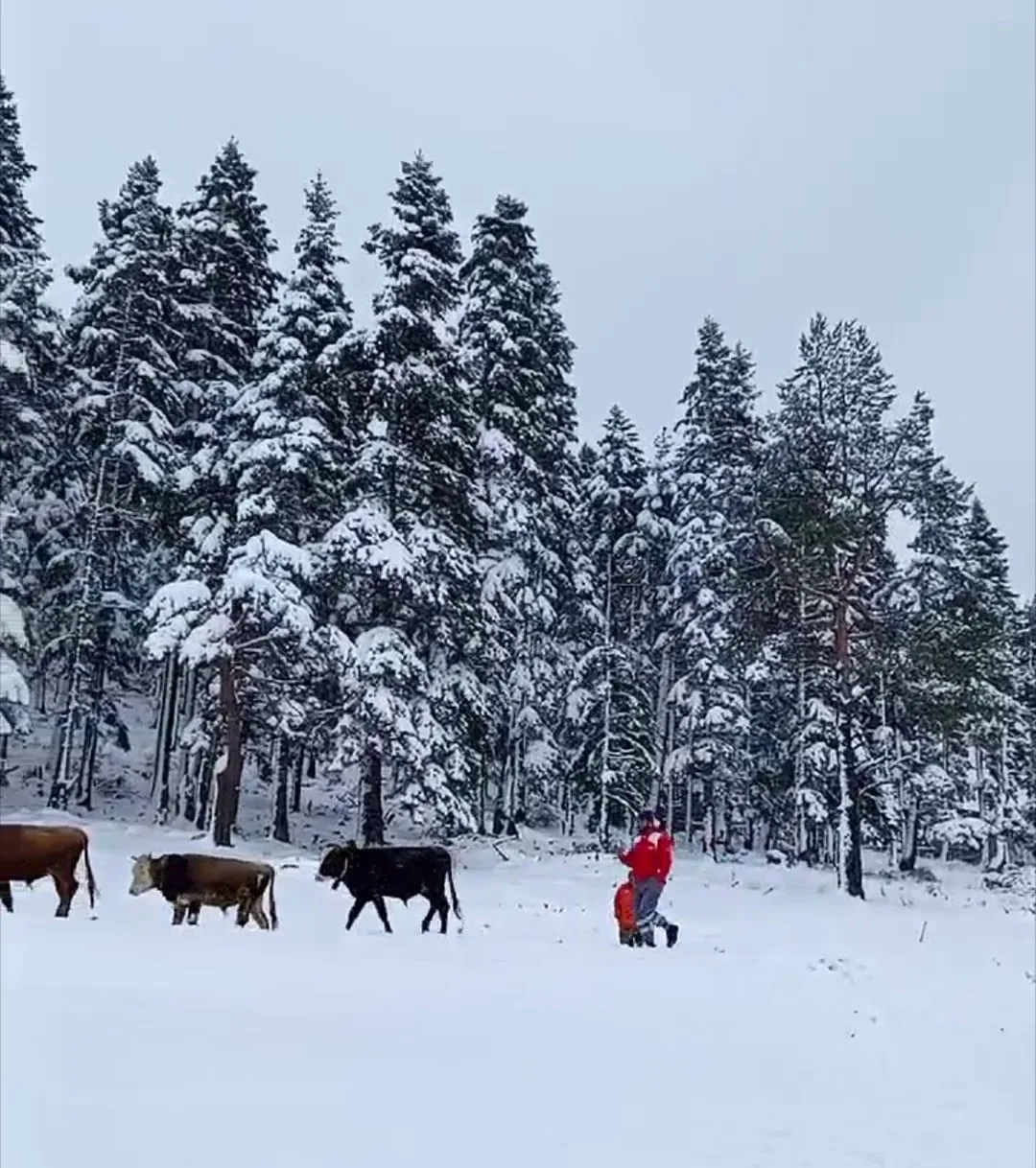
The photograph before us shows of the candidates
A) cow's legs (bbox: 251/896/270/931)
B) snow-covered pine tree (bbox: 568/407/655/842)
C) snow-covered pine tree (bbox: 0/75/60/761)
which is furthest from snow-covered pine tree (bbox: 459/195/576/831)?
cow's legs (bbox: 251/896/270/931)

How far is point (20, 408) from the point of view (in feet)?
79.8

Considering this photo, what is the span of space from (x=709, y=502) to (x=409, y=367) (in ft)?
41.9

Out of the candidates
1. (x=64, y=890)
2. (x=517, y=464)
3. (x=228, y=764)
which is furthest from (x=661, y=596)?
(x=64, y=890)

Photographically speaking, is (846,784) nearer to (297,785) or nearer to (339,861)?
(339,861)

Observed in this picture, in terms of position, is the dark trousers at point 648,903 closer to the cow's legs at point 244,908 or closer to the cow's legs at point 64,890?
the cow's legs at point 244,908

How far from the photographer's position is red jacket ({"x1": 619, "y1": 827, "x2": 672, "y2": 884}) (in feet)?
50.6

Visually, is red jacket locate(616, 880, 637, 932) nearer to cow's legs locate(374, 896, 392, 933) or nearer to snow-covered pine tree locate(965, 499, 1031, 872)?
cow's legs locate(374, 896, 392, 933)

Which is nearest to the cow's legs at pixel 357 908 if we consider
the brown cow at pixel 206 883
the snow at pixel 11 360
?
the brown cow at pixel 206 883

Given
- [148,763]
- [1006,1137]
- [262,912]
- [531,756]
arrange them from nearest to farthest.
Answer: [1006,1137], [262,912], [531,756], [148,763]

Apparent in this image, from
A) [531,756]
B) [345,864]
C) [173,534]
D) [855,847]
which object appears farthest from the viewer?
[531,756]

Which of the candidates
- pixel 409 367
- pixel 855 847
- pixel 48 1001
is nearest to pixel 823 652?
pixel 855 847

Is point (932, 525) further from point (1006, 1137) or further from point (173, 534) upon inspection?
point (1006, 1137)

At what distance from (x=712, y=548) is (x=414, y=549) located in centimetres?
1219

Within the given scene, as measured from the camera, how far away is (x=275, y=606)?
23.3 metres
